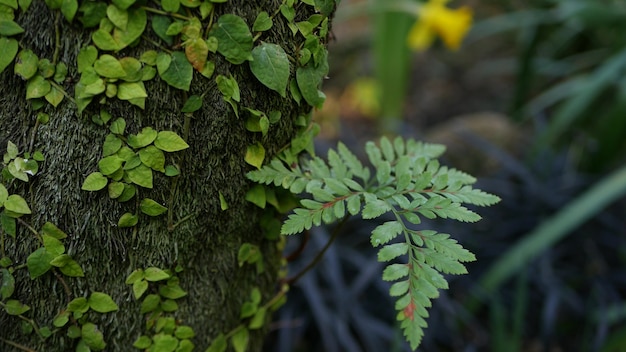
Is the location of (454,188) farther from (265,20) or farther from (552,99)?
(552,99)

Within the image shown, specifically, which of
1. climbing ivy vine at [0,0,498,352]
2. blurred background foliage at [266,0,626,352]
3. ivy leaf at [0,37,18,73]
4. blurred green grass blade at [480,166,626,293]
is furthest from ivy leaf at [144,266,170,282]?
blurred green grass blade at [480,166,626,293]

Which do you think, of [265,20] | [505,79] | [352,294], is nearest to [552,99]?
[505,79]

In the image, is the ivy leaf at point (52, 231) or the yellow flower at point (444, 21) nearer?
the ivy leaf at point (52, 231)

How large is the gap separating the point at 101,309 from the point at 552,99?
2.72 meters

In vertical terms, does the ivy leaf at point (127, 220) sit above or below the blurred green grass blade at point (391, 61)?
below

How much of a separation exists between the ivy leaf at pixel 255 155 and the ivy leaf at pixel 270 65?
102 mm

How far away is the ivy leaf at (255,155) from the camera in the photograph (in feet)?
2.66

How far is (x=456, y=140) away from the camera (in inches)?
111

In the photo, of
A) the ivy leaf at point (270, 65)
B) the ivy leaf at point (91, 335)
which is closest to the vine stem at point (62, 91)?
the ivy leaf at point (270, 65)

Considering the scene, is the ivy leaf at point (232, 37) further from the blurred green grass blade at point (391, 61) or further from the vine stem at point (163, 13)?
the blurred green grass blade at point (391, 61)

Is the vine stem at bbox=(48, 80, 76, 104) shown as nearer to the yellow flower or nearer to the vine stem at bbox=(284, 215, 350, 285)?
the vine stem at bbox=(284, 215, 350, 285)

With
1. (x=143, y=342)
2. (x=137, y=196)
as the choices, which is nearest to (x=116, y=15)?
(x=137, y=196)

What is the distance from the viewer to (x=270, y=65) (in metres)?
0.74

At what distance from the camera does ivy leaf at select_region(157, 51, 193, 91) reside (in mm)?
697
